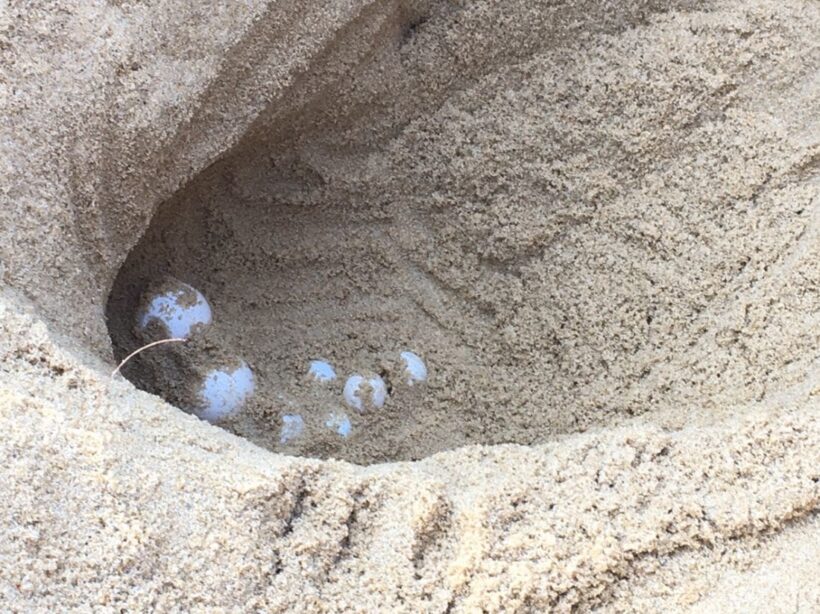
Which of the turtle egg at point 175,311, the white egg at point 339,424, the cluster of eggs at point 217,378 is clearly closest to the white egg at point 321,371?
the cluster of eggs at point 217,378

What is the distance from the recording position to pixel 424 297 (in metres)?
1.95

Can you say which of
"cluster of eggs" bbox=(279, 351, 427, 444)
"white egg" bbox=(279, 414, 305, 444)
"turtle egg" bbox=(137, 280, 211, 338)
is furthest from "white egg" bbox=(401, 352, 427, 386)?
"turtle egg" bbox=(137, 280, 211, 338)

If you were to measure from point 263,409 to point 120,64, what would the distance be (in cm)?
70

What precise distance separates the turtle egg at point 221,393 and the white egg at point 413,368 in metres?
0.34

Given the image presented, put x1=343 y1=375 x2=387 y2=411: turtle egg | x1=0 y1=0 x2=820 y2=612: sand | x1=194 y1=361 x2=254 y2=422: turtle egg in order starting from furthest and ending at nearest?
x1=343 y1=375 x2=387 y2=411: turtle egg
x1=194 y1=361 x2=254 y2=422: turtle egg
x1=0 y1=0 x2=820 y2=612: sand

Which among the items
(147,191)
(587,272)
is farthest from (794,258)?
(147,191)

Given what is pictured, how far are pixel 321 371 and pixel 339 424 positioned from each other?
0.50 ft

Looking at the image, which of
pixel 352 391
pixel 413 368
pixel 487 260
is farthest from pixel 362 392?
pixel 487 260

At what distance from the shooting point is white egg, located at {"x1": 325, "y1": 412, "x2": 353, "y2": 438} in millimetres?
1733

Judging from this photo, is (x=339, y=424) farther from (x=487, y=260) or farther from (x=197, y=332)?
(x=487, y=260)

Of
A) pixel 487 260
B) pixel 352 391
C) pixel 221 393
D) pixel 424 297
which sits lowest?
pixel 221 393

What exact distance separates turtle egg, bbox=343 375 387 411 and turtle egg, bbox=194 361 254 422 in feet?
0.68

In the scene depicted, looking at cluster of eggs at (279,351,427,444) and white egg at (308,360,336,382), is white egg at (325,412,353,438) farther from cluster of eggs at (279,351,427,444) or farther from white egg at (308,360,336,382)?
white egg at (308,360,336,382)

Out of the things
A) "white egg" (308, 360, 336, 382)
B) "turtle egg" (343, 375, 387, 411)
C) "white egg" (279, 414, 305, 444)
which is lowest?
"white egg" (279, 414, 305, 444)
